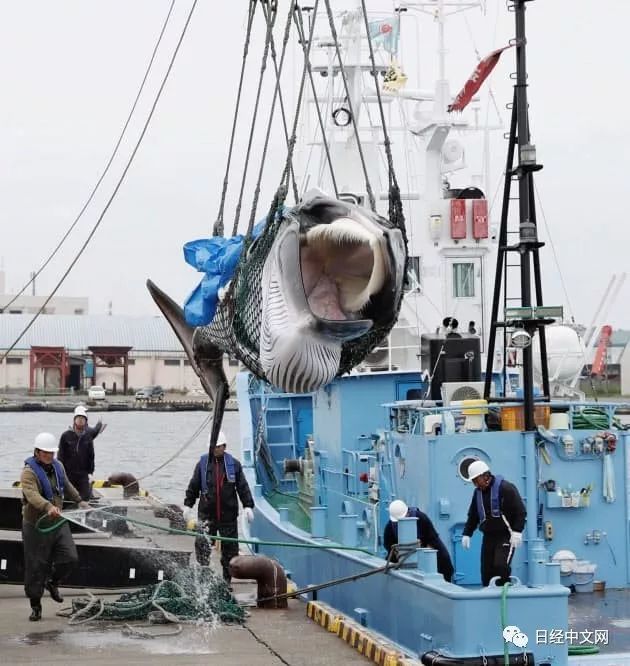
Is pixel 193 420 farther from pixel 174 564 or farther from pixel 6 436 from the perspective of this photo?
pixel 174 564

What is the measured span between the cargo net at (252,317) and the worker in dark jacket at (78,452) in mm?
7458

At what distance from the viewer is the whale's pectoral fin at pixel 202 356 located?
9.16m

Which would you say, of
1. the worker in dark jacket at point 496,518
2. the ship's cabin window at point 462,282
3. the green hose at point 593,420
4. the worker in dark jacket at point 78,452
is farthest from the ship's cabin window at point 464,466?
the ship's cabin window at point 462,282

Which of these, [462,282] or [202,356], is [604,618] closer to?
[202,356]

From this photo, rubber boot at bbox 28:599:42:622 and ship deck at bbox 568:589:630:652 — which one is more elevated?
rubber boot at bbox 28:599:42:622

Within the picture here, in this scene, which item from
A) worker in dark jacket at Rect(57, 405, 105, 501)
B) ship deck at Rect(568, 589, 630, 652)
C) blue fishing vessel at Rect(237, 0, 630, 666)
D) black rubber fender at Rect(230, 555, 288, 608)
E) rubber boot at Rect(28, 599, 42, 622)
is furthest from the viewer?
worker in dark jacket at Rect(57, 405, 105, 501)

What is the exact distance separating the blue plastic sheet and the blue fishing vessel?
4.79ft

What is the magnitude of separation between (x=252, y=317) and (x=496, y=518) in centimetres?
374

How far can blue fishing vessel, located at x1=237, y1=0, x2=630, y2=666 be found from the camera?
9.02 meters

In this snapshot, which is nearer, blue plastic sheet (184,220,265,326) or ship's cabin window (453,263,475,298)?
blue plastic sheet (184,220,265,326)

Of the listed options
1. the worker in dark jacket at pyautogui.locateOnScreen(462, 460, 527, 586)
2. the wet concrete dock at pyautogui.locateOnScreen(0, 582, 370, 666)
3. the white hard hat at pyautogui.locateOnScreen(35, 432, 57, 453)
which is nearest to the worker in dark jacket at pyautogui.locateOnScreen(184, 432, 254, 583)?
the wet concrete dock at pyautogui.locateOnScreen(0, 582, 370, 666)

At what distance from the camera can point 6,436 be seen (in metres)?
55.1

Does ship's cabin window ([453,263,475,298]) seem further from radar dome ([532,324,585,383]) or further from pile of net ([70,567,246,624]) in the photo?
pile of net ([70,567,246,624])

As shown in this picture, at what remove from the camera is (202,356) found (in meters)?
9.16
